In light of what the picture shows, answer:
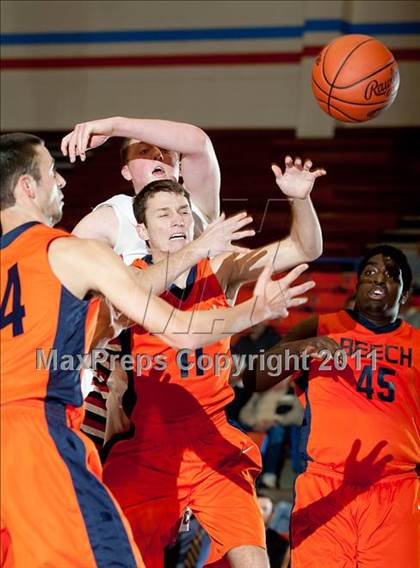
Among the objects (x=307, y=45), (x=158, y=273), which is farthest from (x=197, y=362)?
(x=307, y=45)

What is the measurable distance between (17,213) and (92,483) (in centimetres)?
98

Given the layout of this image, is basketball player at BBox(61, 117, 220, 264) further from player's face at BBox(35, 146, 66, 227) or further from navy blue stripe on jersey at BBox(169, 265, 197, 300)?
player's face at BBox(35, 146, 66, 227)


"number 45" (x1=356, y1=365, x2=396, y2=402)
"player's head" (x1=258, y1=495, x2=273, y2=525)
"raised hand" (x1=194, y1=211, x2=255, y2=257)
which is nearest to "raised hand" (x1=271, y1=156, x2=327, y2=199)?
"raised hand" (x1=194, y1=211, x2=255, y2=257)

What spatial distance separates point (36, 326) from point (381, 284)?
91.5 inches

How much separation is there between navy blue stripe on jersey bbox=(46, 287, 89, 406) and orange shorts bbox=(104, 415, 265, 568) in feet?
3.17

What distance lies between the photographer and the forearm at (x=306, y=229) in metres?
4.43

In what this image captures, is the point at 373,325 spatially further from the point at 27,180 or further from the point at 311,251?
the point at 27,180

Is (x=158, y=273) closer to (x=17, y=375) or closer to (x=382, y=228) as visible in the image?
(x=17, y=375)


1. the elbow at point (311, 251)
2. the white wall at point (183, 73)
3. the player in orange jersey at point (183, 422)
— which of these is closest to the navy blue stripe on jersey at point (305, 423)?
the player in orange jersey at point (183, 422)

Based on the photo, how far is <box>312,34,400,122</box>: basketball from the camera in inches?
210

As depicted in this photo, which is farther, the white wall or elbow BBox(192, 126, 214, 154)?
the white wall

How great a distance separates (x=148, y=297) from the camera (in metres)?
3.46

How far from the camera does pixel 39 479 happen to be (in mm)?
3344

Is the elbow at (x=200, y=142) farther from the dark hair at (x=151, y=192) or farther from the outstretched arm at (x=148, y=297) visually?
the outstretched arm at (x=148, y=297)
